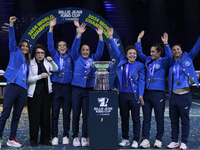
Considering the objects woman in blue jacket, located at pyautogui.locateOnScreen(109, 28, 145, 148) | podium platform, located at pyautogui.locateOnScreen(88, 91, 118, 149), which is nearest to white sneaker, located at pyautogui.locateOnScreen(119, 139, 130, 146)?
woman in blue jacket, located at pyautogui.locateOnScreen(109, 28, 145, 148)

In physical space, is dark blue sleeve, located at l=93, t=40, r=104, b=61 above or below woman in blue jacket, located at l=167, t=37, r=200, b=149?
above

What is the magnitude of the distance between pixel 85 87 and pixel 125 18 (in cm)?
504

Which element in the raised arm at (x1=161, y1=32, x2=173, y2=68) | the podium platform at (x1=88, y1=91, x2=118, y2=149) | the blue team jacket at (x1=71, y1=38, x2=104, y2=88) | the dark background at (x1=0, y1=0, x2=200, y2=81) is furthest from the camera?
the dark background at (x1=0, y1=0, x2=200, y2=81)

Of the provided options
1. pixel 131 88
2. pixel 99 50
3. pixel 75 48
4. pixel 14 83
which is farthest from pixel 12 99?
pixel 131 88

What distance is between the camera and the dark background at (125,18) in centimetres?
793

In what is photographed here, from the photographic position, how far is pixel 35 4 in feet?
26.1

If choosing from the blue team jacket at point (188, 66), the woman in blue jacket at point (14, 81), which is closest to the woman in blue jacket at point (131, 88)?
the blue team jacket at point (188, 66)

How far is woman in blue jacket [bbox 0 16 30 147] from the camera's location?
3541mm

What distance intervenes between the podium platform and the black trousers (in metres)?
0.77

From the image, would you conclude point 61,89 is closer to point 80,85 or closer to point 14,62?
point 80,85

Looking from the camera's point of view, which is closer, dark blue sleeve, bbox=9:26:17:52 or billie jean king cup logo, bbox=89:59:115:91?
billie jean king cup logo, bbox=89:59:115:91

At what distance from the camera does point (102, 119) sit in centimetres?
335

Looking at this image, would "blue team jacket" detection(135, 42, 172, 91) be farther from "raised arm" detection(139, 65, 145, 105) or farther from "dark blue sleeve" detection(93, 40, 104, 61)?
"dark blue sleeve" detection(93, 40, 104, 61)

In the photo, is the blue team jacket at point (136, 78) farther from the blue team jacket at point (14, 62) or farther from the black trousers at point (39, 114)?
the blue team jacket at point (14, 62)
